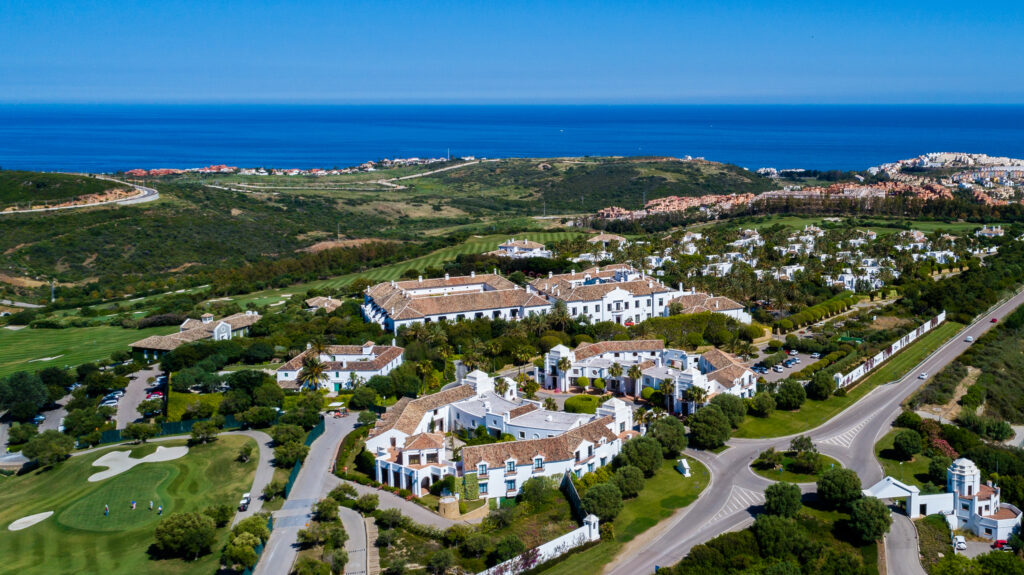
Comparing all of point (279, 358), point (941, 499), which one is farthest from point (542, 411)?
point (279, 358)

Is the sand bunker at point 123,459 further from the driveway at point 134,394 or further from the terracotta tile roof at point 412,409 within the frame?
the terracotta tile roof at point 412,409

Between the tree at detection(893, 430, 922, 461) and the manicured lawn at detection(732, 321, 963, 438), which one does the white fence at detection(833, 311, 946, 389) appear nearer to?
the manicured lawn at detection(732, 321, 963, 438)

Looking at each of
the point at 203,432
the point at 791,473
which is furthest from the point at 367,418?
the point at 791,473

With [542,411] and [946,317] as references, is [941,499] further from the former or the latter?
[946,317]

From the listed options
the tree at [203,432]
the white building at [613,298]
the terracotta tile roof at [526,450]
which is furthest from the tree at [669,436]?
the tree at [203,432]

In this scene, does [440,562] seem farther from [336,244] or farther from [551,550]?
[336,244]
